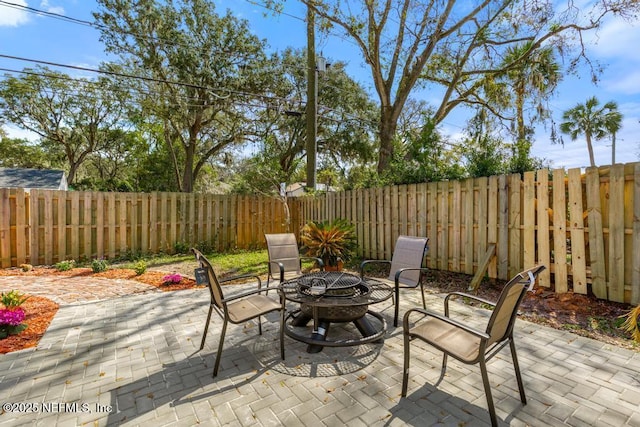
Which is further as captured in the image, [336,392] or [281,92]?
[281,92]

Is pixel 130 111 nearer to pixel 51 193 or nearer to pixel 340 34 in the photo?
pixel 51 193

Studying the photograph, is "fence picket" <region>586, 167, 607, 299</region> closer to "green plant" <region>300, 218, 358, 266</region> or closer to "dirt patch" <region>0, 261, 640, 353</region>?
"dirt patch" <region>0, 261, 640, 353</region>

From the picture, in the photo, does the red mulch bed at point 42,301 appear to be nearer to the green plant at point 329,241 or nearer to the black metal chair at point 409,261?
the green plant at point 329,241

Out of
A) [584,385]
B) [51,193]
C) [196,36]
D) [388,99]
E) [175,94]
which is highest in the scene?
[196,36]

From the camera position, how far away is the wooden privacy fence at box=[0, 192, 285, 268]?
262 inches

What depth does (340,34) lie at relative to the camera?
9.36 m

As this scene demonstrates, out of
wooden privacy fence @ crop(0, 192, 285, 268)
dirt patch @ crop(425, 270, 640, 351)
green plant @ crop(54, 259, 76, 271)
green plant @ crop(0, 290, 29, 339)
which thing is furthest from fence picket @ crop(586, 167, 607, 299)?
green plant @ crop(54, 259, 76, 271)

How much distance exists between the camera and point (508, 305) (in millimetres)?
1889

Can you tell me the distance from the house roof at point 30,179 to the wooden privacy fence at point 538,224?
17571 mm

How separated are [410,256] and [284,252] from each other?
187 centimetres

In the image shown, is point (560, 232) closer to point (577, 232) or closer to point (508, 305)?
point (577, 232)

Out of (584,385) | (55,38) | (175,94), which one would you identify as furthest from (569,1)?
(55,38)

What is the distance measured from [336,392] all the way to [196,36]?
13.2 m

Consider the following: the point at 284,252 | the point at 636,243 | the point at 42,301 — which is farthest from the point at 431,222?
the point at 42,301
